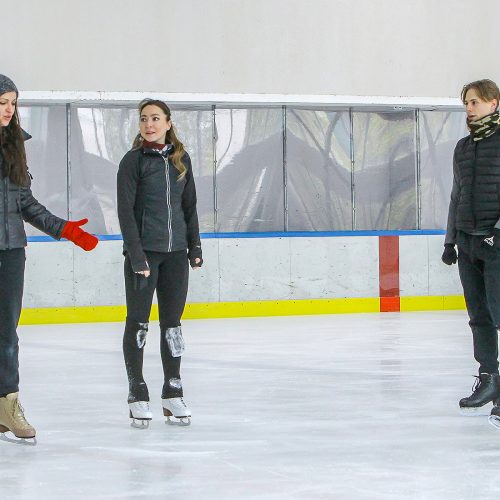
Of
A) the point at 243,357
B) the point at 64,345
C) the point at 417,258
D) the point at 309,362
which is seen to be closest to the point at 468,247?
the point at 309,362

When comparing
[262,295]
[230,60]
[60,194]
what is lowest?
[262,295]

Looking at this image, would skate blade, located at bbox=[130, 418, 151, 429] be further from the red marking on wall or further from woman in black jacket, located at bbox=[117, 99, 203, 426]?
the red marking on wall

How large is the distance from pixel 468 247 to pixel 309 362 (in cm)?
287

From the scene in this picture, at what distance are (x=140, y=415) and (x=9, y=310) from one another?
79 centimetres

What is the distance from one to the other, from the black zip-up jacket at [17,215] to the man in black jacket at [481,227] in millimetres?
1699

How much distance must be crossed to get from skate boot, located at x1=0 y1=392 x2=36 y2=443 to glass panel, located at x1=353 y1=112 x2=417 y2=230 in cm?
1032

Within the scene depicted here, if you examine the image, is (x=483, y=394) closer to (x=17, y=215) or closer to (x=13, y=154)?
(x=17, y=215)

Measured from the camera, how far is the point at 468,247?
5.07 metres

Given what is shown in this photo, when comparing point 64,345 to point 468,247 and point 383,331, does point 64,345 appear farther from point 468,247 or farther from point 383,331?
point 468,247

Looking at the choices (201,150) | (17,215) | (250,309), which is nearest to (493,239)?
(17,215)

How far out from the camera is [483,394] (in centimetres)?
520

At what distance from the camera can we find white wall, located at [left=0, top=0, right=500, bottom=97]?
41.5ft

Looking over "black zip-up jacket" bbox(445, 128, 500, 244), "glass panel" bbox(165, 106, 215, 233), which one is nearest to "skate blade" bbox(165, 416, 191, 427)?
"black zip-up jacket" bbox(445, 128, 500, 244)

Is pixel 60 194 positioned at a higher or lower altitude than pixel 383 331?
higher
